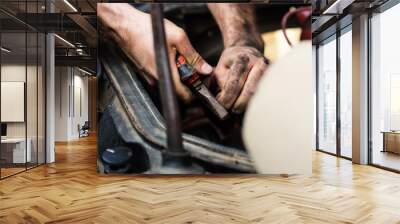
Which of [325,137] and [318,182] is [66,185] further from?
[325,137]

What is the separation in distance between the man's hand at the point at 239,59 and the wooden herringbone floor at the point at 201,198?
1.39 meters

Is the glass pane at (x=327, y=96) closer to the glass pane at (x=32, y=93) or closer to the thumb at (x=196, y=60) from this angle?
the thumb at (x=196, y=60)

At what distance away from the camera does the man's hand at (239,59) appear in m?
6.09

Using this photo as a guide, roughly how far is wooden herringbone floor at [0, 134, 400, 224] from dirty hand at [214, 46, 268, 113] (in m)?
1.29

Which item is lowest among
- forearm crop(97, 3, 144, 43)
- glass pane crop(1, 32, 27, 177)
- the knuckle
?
glass pane crop(1, 32, 27, 177)

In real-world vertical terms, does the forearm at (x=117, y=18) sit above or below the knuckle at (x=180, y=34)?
above

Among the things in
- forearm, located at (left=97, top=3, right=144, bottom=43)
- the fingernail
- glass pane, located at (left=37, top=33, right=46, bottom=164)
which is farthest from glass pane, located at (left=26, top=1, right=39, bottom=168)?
the fingernail

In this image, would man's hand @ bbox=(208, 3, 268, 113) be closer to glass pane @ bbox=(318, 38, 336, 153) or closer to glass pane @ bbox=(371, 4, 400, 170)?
glass pane @ bbox=(371, 4, 400, 170)

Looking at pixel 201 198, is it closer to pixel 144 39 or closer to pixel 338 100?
pixel 144 39

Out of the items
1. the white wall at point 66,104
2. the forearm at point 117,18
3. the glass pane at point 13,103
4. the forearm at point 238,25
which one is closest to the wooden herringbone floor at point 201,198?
the glass pane at point 13,103

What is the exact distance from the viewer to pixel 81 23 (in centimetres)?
803

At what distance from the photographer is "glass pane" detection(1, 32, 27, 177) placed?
247 inches

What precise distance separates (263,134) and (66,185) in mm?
3189

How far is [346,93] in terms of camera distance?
29.1 ft
